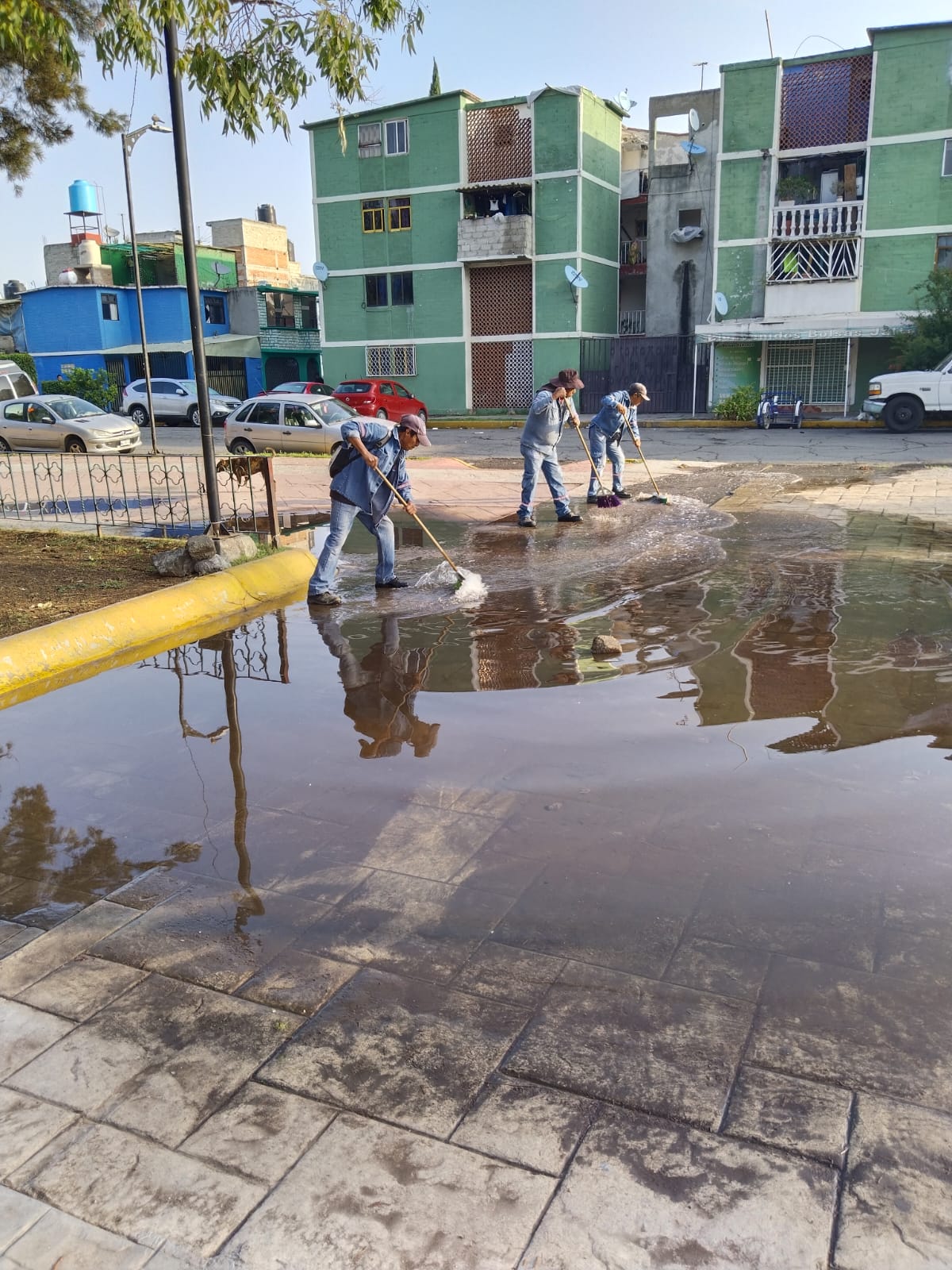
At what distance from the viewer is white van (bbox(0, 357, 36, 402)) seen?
23.6 m

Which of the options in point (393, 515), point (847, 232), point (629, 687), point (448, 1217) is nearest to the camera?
point (448, 1217)

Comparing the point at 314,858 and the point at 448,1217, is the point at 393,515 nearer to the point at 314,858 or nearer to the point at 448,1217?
the point at 314,858

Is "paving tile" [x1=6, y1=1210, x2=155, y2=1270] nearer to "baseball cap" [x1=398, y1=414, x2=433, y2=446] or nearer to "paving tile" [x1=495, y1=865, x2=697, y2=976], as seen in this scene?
"paving tile" [x1=495, y1=865, x2=697, y2=976]

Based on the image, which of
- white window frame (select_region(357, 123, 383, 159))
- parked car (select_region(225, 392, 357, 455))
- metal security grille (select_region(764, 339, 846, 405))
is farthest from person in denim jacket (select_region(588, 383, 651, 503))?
white window frame (select_region(357, 123, 383, 159))

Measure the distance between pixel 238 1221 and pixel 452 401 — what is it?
33134mm

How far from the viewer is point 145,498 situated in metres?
14.0

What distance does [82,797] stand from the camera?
4363 millimetres

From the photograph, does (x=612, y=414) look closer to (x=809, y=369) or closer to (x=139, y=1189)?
(x=139, y=1189)

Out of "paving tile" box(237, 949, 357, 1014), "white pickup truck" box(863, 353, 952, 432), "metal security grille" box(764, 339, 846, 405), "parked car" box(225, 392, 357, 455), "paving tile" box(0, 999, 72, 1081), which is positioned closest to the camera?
"paving tile" box(0, 999, 72, 1081)

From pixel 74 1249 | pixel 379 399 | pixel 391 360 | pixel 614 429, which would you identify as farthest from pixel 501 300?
pixel 74 1249

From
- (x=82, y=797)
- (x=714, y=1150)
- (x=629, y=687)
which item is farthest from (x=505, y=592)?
(x=714, y=1150)

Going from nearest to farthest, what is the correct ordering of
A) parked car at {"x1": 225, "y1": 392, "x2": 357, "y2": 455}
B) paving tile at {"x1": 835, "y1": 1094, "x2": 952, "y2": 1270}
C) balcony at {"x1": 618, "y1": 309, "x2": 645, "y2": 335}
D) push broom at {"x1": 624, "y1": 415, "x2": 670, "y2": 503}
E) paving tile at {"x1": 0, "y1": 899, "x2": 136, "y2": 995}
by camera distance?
paving tile at {"x1": 835, "y1": 1094, "x2": 952, "y2": 1270} → paving tile at {"x1": 0, "y1": 899, "x2": 136, "y2": 995} → push broom at {"x1": 624, "y1": 415, "x2": 670, "y2": 503} → parked car at {"x1": 225, "y1": 392, "x2": 357, "y2": 455} → balcony at {"x1": 618, "y1": 309, "x2": 645, "y2": 335}

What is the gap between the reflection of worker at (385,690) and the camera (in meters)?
5.00

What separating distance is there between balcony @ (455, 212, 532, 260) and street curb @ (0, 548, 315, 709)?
25606 mm
